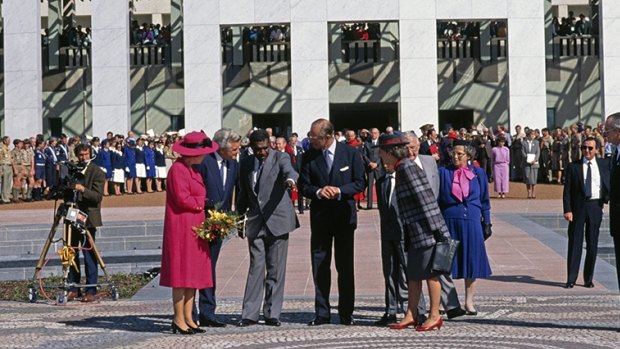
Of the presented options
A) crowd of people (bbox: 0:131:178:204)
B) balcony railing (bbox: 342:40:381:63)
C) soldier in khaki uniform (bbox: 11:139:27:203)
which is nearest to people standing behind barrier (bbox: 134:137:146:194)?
crowd of people (bbox: 0:131:178:204)

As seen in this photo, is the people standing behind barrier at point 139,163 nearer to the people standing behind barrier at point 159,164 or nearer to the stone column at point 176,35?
the people standing behind barrier at point 159,164

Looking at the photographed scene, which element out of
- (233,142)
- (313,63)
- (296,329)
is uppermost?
(313,63)

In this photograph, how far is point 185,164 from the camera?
1187 centimetres

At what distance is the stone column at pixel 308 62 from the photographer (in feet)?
129

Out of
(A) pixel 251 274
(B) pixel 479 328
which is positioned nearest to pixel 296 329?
(A) pixel 251 274

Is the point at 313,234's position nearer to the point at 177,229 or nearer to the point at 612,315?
the point at 177,229

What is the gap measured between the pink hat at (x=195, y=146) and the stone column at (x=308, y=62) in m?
27.4

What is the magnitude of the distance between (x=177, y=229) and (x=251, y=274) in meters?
1.10

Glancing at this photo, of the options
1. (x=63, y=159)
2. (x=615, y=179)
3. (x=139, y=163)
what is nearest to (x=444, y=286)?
(x=615, y=179)

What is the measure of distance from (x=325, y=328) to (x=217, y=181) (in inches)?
70.4

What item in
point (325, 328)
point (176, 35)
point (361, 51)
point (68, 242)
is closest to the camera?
point (325, 328)

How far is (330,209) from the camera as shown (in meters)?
12.5

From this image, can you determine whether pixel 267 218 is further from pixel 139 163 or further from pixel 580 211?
pixel 139 163

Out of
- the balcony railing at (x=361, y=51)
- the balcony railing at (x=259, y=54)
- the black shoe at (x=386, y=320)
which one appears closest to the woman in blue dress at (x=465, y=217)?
the black shoe at (x=386, y=320)
